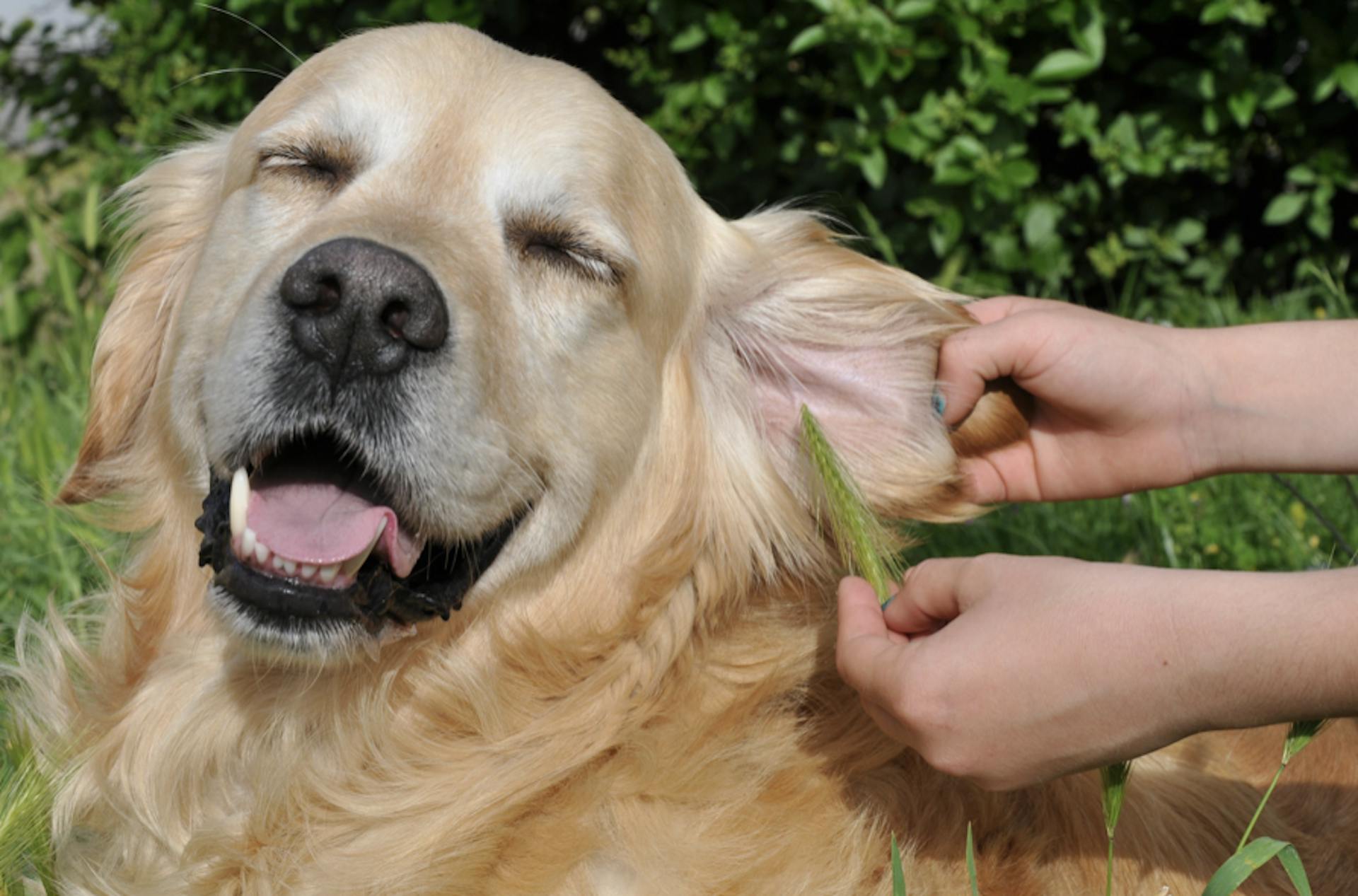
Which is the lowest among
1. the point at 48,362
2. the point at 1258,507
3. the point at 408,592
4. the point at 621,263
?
the point at 48,362

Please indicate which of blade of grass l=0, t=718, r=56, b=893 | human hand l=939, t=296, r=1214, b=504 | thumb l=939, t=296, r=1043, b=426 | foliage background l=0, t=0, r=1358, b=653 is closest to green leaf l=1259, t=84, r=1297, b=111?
foliage background l=0, t=0, r=1358, b=653

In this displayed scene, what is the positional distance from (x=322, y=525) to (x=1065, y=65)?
3.10 metres

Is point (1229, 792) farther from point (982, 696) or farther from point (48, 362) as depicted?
point (48, 362)

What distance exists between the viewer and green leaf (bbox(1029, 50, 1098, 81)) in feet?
14.3

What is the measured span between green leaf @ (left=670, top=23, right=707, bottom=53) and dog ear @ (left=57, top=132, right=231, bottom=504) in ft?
6.97

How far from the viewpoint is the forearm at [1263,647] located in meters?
1.78

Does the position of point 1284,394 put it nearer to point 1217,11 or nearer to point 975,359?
point 975,359

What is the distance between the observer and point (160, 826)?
248 centimetres

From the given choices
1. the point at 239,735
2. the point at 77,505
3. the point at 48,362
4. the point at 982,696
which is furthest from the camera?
the point at 48,362

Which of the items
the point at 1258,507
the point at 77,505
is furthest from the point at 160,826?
the point at 1258,507

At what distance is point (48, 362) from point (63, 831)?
10.7 feet

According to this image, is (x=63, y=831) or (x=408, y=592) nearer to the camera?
(x=408, y=592)

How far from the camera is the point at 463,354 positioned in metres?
2.26

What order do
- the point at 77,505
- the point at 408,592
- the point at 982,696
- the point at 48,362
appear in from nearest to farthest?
the point at 982,696
the point at 408,592
the point at 77,505
the point at 48,362
